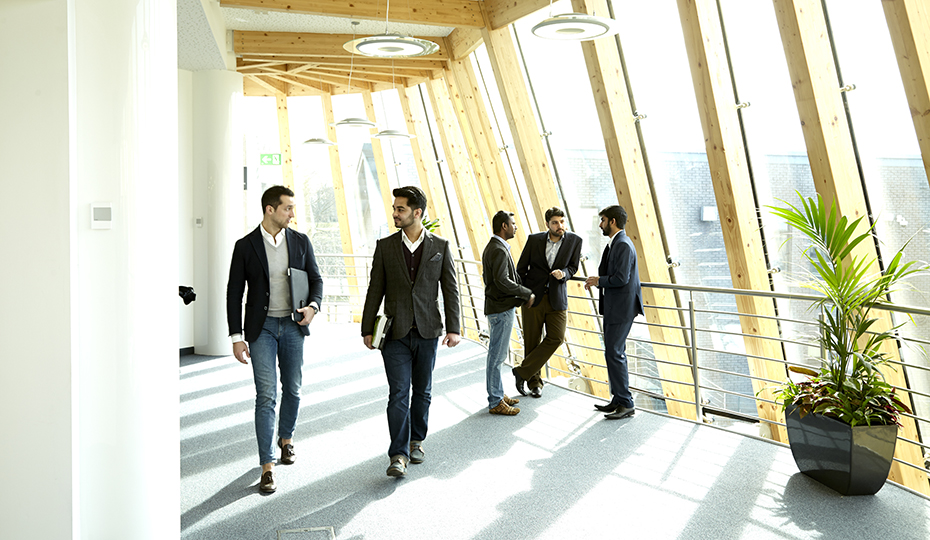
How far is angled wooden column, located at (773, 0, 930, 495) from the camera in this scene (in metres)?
4.49

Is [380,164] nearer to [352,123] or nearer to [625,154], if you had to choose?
[352,123]

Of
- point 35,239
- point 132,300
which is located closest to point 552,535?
point 132,300

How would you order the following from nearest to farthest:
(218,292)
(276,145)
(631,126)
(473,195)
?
(631,126)
(218,292)
(473,195)
(276,145)

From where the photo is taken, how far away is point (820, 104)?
4539mm

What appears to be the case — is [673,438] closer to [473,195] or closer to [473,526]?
[473,526]

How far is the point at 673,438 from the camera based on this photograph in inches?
178

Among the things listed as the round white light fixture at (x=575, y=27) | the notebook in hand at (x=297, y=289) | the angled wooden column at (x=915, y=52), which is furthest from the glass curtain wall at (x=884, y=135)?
the notebook in hand at (x=297, y=289)

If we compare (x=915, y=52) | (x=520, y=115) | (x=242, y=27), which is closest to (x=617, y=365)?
(x=915, y=52)

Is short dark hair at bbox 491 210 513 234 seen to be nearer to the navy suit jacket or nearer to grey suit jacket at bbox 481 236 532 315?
grey suit jacket at bbox 481 236 532 315

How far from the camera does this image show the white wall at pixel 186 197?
7945mm

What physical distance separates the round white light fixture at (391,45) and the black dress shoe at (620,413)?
9.66 feet

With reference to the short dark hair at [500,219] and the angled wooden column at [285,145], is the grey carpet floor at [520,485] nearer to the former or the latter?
the short dark hair at [500,219]

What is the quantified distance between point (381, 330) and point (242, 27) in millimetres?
6551

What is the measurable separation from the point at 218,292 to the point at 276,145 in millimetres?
5788
